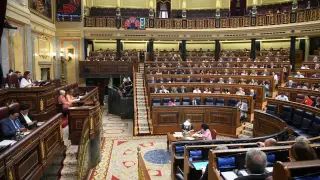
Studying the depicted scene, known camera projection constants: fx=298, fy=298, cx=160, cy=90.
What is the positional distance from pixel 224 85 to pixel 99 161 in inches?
258

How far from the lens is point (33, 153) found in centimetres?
446

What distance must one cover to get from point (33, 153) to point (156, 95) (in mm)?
7090

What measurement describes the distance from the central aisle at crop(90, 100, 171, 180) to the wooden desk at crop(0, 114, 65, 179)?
1773 mm

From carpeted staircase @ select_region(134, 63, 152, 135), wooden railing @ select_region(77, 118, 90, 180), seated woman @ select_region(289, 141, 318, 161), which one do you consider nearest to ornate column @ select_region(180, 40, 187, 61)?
carpeted staircase @ select_region(134, 63, 152, 135)

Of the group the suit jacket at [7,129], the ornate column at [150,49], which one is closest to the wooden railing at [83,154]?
the suit jacket at [7,129]

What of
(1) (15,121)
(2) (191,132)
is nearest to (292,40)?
(2) (191,132)

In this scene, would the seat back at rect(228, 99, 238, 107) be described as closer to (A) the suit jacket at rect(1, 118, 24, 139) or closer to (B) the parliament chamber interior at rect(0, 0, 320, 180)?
(B) the parliament chamber interior at rect(0, 0, 320, 180)

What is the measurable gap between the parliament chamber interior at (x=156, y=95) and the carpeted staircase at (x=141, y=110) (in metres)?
0.07

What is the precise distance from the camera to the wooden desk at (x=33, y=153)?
359 cm

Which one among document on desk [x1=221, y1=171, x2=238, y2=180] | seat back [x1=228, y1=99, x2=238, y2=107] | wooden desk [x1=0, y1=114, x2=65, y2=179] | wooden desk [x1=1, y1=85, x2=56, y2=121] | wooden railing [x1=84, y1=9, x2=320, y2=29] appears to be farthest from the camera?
wooden railing [x1=84, y1=9, x2=320, y2=29]

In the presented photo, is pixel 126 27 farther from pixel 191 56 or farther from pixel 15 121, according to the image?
pixel 15 121

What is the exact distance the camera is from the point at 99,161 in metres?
7.95

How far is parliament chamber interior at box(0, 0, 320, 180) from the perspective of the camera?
457 cm

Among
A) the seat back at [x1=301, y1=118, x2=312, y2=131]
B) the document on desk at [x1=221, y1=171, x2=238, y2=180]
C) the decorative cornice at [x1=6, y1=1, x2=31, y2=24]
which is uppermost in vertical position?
the decorative cornice at [x1=6, y1=1, x2=31, y2=24]
